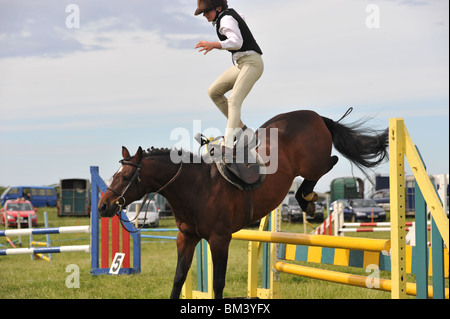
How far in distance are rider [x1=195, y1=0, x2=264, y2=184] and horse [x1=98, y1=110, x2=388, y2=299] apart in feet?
1.08

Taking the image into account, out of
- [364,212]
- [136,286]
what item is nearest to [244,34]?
[136,286]

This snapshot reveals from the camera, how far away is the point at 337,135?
5.43 m

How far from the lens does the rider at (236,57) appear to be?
4547mm

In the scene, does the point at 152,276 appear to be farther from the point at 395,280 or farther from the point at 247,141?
the point at 395,280

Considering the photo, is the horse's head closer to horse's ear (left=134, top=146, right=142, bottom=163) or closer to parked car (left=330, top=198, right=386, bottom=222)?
horse's ear (left=134, top=146, right=142, bottom=163)

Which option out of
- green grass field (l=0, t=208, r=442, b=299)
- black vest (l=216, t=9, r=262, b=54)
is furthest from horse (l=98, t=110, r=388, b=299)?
green grass field (l=0, t=208, r=442, b=299)

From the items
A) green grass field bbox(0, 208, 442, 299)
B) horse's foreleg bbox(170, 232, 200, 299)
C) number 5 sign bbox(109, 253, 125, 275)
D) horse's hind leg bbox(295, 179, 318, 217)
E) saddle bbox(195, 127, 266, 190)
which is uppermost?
saddle bbox(195, 127, 266, 190)

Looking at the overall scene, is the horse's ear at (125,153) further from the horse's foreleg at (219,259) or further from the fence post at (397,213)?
the fence post at (397,213)

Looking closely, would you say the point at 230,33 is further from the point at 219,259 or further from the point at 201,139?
the point at 219,259

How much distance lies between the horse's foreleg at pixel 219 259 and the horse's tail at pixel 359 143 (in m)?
1.64

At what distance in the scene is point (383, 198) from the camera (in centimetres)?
3466

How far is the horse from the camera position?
Answer: 446 cm

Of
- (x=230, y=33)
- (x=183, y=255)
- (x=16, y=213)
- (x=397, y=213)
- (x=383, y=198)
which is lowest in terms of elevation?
(x=16, y=213)

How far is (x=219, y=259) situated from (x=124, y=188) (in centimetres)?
94
